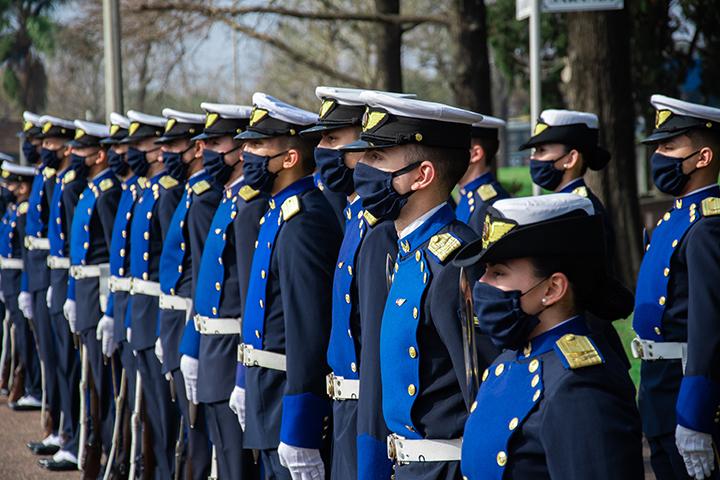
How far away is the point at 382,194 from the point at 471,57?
11920 mm

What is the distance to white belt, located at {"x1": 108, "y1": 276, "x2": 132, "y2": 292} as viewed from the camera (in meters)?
7.46

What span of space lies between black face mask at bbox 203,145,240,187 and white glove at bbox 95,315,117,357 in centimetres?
194

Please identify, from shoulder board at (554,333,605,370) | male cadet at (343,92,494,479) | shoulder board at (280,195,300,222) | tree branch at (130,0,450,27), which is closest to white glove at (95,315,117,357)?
shoulder board at (280,195,300,222)

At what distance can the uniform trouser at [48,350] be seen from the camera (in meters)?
9.41

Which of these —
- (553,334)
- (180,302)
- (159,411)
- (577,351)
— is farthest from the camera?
(159,411)

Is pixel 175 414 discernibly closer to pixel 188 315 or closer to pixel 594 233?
pixel 188 315

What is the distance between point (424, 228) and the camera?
3.96 m

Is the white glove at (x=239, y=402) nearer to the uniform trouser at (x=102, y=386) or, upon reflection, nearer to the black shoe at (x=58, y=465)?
the uniform trouser at (x=102, y=386)

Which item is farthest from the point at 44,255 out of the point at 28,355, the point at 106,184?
the point at 106,184

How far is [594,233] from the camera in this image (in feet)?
10.4

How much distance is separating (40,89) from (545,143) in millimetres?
42511

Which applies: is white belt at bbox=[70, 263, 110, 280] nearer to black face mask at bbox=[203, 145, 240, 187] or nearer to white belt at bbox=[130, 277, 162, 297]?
white belt at bbox=[130, 277, 162, 297]

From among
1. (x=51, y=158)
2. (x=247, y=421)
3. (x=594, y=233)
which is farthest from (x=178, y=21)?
(x=594, y=233)

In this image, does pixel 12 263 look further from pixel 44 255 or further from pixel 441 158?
pixel 441 158
